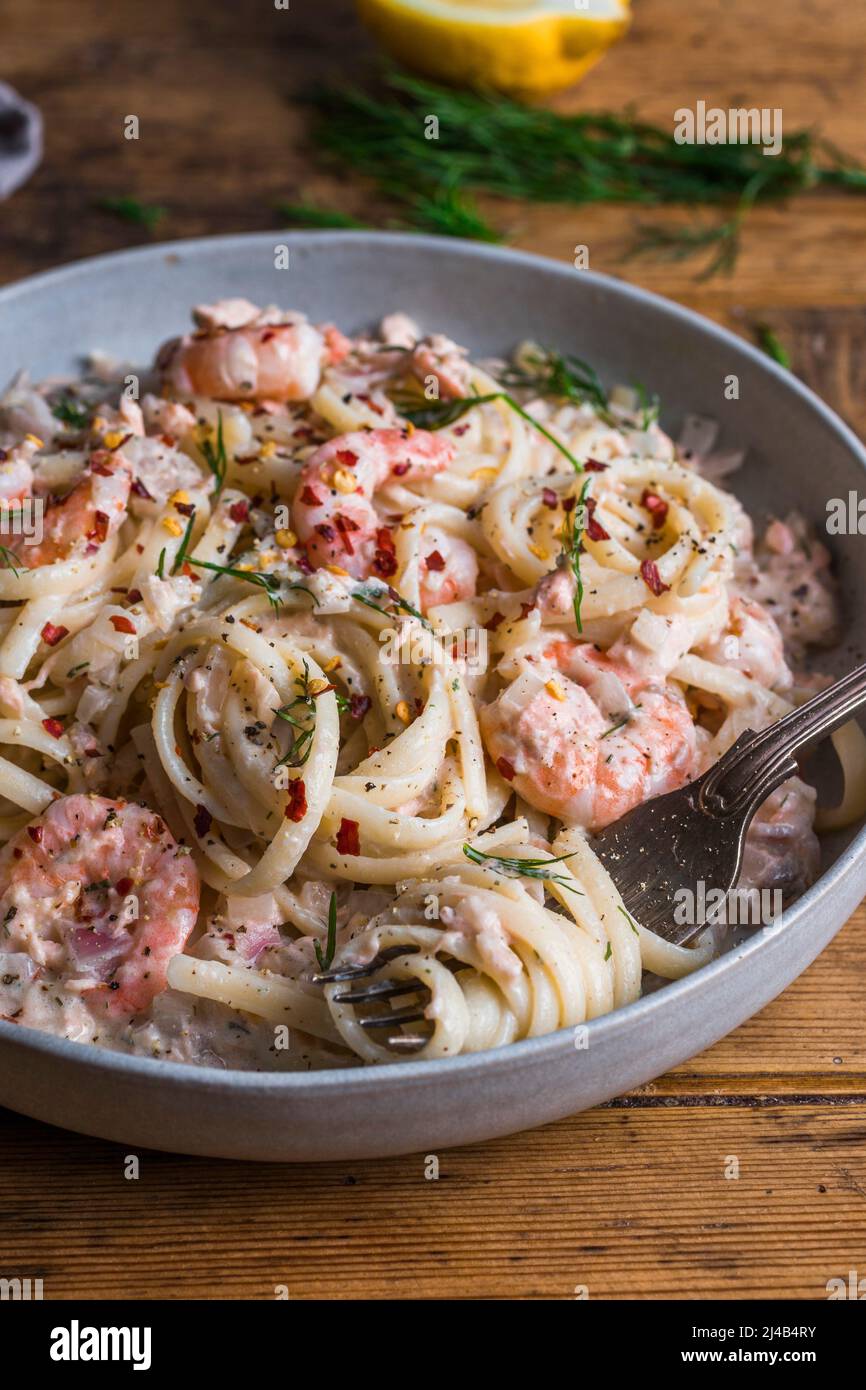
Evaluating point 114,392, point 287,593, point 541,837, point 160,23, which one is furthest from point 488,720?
point 160,23

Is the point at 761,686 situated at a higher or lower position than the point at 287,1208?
higher

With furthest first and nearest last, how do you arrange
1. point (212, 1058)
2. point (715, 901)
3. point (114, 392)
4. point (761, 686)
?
1. point (114, 392)
2. point (761, 686)
3. point (715, 901)
4. point (212, 1058)

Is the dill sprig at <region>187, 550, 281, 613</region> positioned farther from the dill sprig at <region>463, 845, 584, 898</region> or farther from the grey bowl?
the grey bowl

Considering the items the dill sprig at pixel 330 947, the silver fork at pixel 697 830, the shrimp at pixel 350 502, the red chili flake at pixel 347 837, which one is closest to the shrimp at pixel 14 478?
the shrimp at pixel 350 502

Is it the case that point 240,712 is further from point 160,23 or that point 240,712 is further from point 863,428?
point 160,23

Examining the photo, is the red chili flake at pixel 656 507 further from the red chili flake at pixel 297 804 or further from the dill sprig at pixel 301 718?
the red chili flake at pixel 297 804
